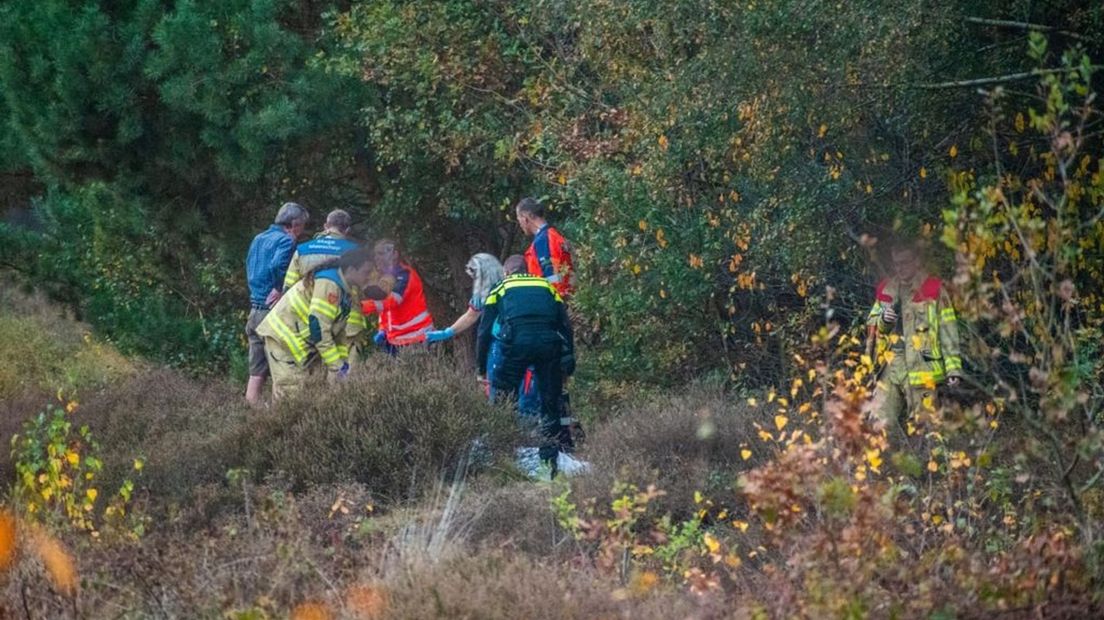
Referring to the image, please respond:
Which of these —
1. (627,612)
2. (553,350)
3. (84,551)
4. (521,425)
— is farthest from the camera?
(553,350)

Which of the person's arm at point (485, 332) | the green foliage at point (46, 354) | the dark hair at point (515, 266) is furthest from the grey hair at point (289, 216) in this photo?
the green foliage at point (46, 354)

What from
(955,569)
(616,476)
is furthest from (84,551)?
(955,569)

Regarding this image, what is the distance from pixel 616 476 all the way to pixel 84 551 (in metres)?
3.07

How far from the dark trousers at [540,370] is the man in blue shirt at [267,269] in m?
2.57

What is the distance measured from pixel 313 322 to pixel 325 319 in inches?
3.7

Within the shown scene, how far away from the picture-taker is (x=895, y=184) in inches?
455

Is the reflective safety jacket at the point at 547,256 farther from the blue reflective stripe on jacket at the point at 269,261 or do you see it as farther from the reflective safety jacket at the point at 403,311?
the blue reflective stripe on jacket at the point at 269,261

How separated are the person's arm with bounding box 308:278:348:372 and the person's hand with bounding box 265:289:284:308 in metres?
1.49

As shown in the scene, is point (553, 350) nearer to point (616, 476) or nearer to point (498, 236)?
point (616, 476)

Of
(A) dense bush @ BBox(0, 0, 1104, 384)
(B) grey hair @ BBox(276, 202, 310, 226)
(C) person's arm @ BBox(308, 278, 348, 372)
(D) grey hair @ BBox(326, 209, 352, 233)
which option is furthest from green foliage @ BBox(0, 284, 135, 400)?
(C) person's arm @ BBox(308, 278, 348, 372)

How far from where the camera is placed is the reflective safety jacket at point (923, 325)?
10.6 meters

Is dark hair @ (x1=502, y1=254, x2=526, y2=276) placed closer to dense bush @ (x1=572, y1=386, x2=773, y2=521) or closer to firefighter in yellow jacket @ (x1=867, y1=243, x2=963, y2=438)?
dense bush @ (x1=572, y1=386, x2=773, y2=521)

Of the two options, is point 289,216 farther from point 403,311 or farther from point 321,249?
point 403,311

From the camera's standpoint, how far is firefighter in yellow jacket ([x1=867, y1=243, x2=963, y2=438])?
10938 mm
